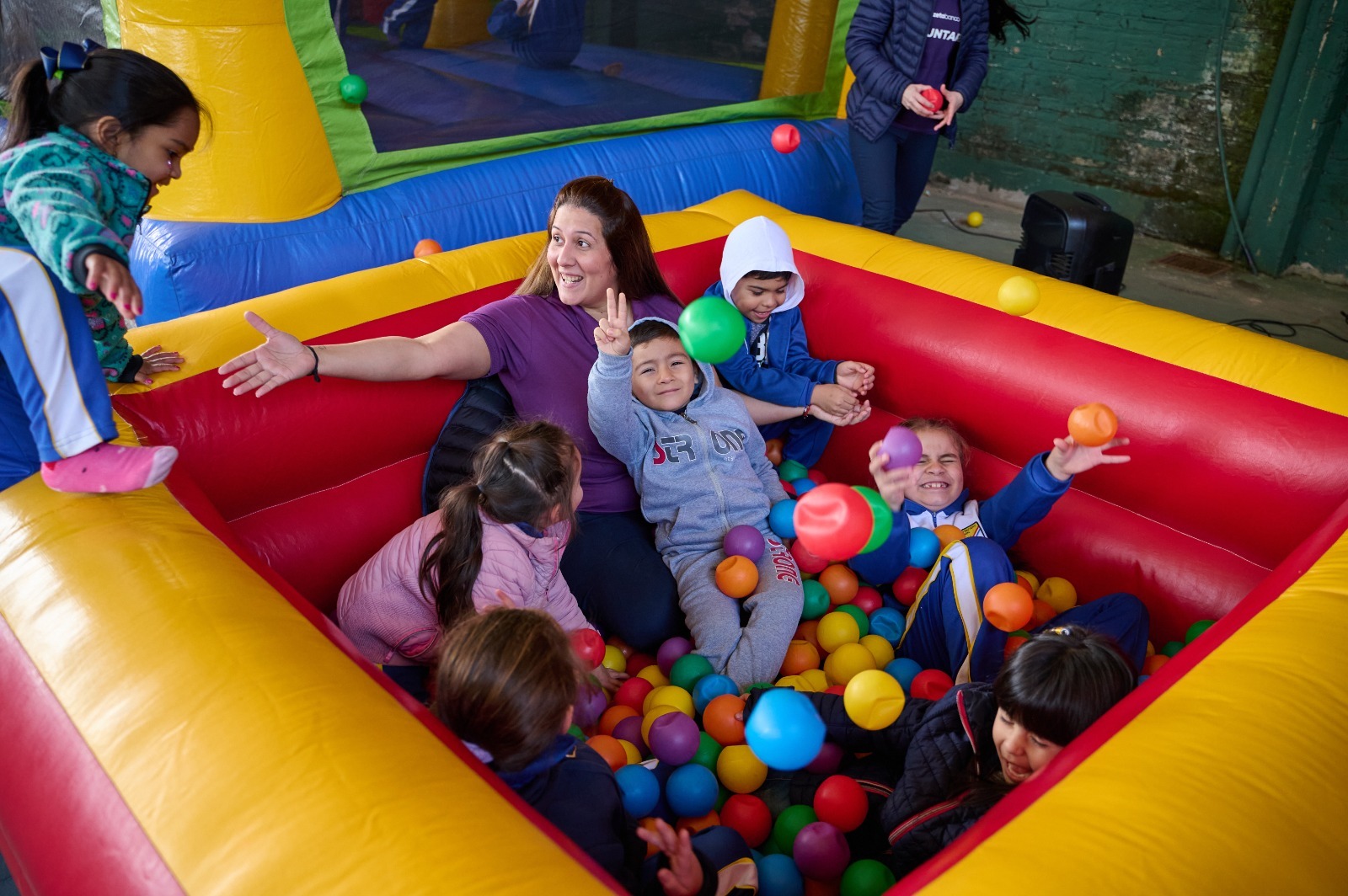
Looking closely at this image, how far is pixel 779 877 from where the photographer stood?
146 centimetres

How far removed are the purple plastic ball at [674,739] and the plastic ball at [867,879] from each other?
35cm

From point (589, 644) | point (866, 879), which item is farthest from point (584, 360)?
point (866, 879)

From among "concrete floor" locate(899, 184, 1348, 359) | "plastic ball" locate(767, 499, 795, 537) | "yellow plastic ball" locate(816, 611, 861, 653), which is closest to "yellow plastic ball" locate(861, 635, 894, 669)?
"yellow plastic ball" locate(816, 611, 861, 653)

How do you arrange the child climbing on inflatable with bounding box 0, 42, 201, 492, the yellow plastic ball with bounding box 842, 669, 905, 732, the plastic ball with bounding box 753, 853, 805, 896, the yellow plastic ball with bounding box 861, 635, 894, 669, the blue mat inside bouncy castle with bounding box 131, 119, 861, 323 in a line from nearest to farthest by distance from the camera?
1. the child climbing on inflatable with bounding box 0, 42, 201, 492
2. the plastic ball with bounding box 753, 853, 805, 896
3. the yellow plastic ball with bounding box 842, 669, 905, 732
4. the yellow plastic ball with bounding box 861, 635, 894, 669
5. the blue mat inside bouncy castle with bounding box 131, 119, 861, 323

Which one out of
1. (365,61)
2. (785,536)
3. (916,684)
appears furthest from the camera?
(365,61)

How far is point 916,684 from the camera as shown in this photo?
1.84 meters

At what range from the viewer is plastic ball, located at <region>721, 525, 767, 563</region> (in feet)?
6.48

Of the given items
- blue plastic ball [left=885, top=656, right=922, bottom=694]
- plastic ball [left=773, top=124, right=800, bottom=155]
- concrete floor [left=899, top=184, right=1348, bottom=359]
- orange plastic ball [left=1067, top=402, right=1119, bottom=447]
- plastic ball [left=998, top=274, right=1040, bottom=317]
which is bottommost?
blue plastic ball [left=885, top=656, right=922, bottom=694]

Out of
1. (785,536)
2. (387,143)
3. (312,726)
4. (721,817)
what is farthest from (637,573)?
(387,143)

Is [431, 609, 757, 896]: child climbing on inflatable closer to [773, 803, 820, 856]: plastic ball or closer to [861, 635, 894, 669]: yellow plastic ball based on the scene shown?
[773, 803, 820, 856]: plastic ball

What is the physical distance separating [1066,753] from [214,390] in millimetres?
1523

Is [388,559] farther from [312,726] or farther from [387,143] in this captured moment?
[387,143]

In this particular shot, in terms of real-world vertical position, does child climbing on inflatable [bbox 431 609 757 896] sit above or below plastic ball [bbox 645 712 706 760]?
above

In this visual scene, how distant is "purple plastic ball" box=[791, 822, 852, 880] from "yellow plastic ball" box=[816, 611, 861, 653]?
61 cm
